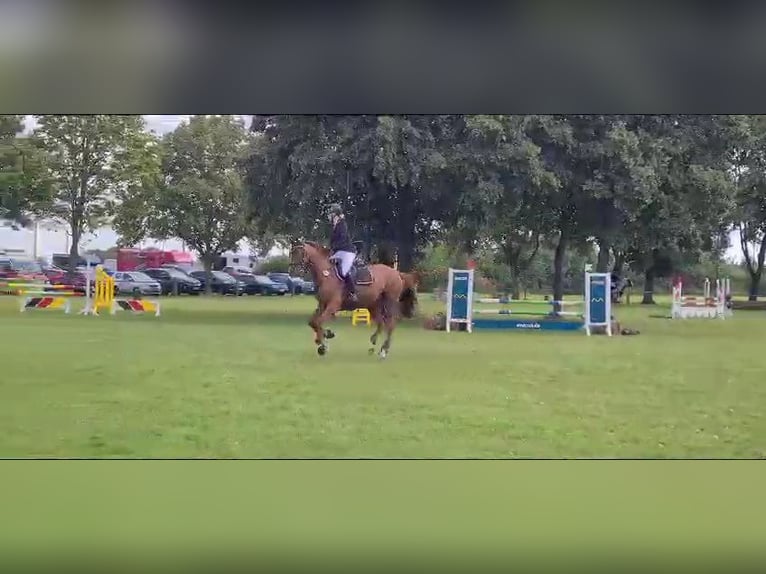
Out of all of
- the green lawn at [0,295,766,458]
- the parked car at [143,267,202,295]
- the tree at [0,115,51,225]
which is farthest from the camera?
the parked car at [143,267,202,295]

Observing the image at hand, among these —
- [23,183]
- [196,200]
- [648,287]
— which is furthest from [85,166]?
[648,287]

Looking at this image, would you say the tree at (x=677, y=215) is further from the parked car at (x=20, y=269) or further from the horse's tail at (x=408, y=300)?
the parked car at (x=20, y=269)

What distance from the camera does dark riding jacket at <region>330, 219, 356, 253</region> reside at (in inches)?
263

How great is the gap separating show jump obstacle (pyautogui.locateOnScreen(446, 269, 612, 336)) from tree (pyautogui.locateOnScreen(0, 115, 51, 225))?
115 inches

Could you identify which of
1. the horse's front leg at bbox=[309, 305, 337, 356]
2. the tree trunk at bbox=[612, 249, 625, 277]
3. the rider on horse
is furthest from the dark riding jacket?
the tree trunk at bbox=[612, 249, 625, 277]

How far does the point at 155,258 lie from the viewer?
6.64 meters

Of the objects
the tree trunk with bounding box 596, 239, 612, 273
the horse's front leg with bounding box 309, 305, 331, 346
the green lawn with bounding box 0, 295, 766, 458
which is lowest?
the green lawn with bounding box 0, 295, 766, 458

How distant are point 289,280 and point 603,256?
90.2 inches

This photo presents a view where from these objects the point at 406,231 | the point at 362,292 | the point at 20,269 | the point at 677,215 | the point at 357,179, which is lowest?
the point at 362,292

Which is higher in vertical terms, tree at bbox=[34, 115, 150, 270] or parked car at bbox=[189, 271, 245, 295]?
tree at bbox=[34, 115, 150, 270]

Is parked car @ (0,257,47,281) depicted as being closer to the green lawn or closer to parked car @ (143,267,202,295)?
the green lawn

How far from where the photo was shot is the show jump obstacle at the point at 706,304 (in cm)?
669

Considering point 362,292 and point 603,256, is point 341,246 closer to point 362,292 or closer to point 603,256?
point 362,292
